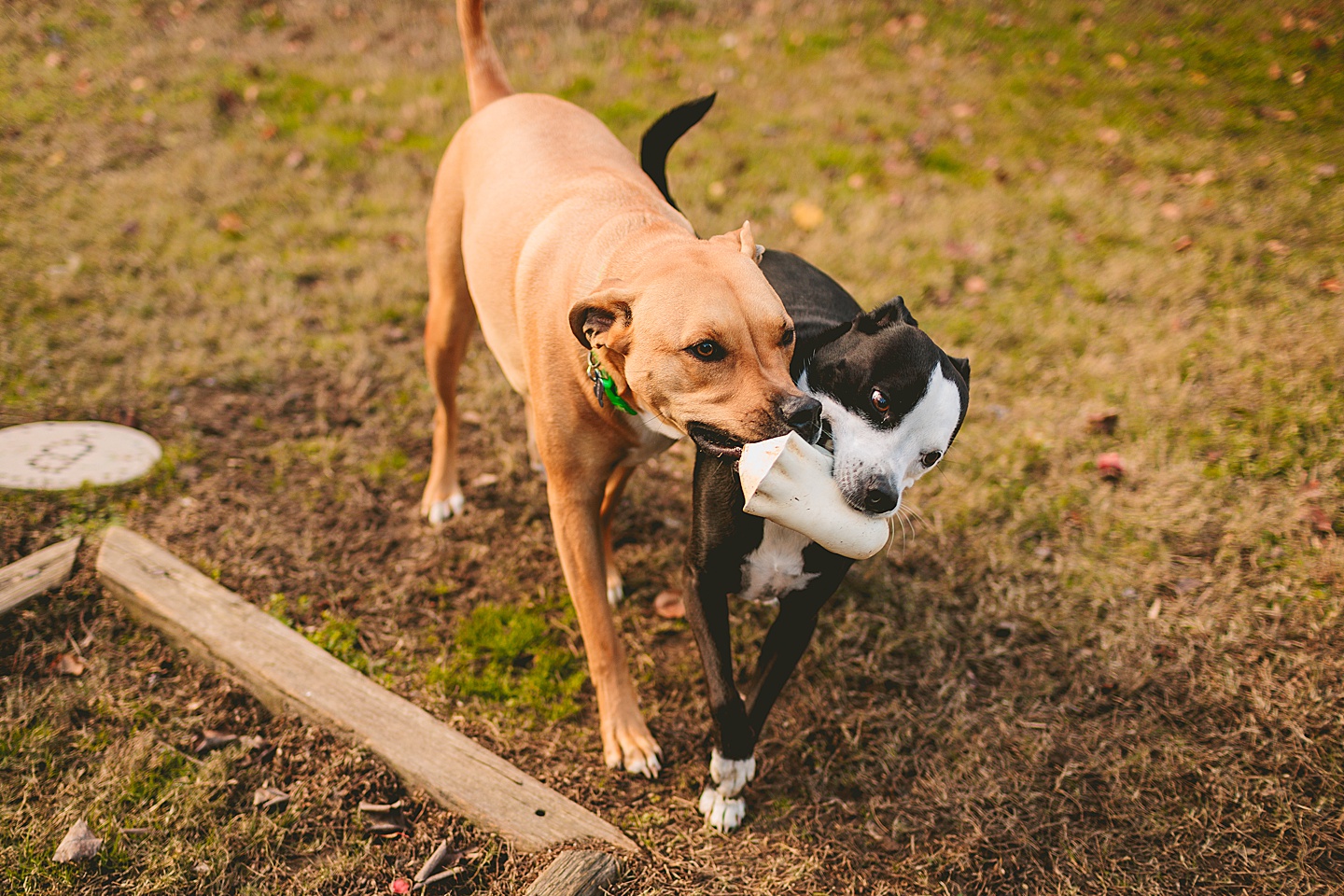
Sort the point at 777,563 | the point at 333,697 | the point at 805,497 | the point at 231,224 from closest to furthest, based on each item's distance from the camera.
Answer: the point at 805,497
the point at 777,563
the point at 333,697
the point at 231,224

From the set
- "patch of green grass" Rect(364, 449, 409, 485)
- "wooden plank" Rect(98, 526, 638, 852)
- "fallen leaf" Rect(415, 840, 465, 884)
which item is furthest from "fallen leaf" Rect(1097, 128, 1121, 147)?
"fallen leaf" Rect(415, 840, 465, 884)

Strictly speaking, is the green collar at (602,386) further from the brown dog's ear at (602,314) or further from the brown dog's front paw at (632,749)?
the brown dog's front paw at (632,749)

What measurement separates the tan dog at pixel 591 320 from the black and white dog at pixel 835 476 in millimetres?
158

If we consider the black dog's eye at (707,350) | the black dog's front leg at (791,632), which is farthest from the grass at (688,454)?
the black dog's eye at (707,350)

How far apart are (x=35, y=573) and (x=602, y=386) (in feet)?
7.80

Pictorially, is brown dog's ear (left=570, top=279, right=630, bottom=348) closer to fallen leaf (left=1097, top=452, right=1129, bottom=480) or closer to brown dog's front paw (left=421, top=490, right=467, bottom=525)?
brown dog's front paw (left=421, top=490, right=467, bottom=525)

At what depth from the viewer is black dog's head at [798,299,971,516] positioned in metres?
2.18

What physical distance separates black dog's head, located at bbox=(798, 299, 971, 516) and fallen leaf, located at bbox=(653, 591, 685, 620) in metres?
1.36

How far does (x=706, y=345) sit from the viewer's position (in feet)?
7.14

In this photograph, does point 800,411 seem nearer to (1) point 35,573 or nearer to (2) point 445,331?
(2) point 445,331

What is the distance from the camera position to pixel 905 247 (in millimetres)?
5262

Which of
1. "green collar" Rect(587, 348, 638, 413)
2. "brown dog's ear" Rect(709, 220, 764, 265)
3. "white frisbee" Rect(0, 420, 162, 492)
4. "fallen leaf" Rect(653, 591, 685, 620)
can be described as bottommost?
"fallen leaf" Rect(653, 591, 685, 620)

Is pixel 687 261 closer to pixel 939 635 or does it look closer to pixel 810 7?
pixel 939 635

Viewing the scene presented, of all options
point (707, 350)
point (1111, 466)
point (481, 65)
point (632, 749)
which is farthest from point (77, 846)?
point (1111, 466)
